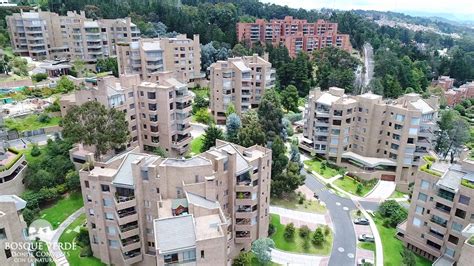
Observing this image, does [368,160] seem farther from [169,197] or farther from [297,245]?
[169,197]

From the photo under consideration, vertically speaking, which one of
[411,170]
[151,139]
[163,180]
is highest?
[163,180]

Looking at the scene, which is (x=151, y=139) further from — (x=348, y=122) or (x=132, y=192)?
(x=348, y=122)

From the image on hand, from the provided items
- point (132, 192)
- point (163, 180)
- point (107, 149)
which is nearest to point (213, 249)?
point (163, 180)

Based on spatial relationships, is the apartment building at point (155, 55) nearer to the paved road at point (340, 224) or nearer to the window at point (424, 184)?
the paved road at point (340, 224)

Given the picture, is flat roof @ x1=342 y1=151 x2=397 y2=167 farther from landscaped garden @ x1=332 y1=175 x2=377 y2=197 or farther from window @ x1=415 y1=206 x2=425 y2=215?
window @ x1=415 y1=206 x2=425 y2=215

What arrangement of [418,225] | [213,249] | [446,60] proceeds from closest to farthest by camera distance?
[213,249], [418,225], [446,60]

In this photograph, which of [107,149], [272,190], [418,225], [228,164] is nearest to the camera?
[228,164]

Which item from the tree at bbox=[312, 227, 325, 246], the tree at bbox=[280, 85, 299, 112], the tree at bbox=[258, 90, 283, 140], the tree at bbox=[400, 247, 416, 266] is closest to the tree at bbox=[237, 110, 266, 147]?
the tree at bbox=[258, 90, 283, 140]
